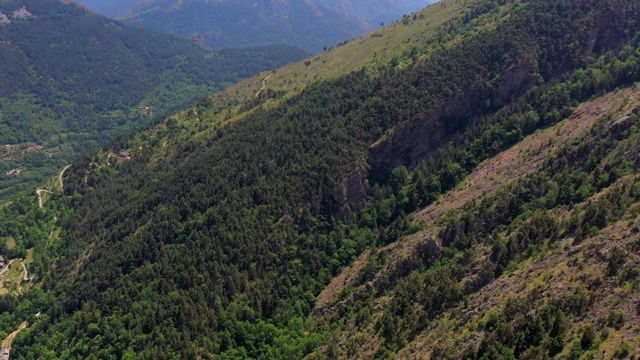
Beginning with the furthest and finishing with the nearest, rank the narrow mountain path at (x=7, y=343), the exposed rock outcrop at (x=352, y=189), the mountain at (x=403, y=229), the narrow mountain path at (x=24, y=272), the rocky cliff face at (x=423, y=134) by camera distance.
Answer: the narrow mountain path at (x=24, y=272) < the rocky cliff face at (x=423, y=134) < the exposed rock outcrop at (x=352, y=189) < the narrow mountain path at (x=7, y=343) < the mountain at (x=403, y=229)

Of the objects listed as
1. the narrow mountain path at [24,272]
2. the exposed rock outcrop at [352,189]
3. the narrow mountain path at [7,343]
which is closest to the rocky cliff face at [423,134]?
the exposed rock outcrop at [352,189]

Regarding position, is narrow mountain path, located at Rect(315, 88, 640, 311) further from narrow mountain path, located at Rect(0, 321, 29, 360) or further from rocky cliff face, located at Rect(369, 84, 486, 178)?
narrow mountain path, located at Rect(0, 321, 29, 360)

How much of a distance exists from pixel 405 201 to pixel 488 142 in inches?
1222

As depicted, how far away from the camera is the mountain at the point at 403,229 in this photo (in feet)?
269

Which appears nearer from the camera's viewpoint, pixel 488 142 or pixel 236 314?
pixel 236 314

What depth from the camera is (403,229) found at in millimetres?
132375

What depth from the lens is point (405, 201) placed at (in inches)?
5733

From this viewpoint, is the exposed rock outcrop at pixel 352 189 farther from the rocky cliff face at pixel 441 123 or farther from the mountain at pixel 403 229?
the rocky cliff face at pixel 441 123

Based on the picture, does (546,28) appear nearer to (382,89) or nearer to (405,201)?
(382,89)

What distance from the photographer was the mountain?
81.9 meters

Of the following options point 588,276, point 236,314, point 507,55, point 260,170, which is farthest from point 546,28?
point 236,314

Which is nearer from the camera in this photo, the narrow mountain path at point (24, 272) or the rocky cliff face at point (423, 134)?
the rocky cliff face at point (423, 134)

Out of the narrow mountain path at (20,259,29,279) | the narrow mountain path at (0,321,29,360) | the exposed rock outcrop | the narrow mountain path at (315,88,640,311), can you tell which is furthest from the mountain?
the narrow mountain path at (20,259,29,279)

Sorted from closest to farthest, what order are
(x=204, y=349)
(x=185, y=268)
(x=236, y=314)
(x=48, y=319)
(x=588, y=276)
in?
(x=588, y=276) < (x=204, y=349) < (x=236, y=314) < (x=185, y=268) < (x=48, y=319)
